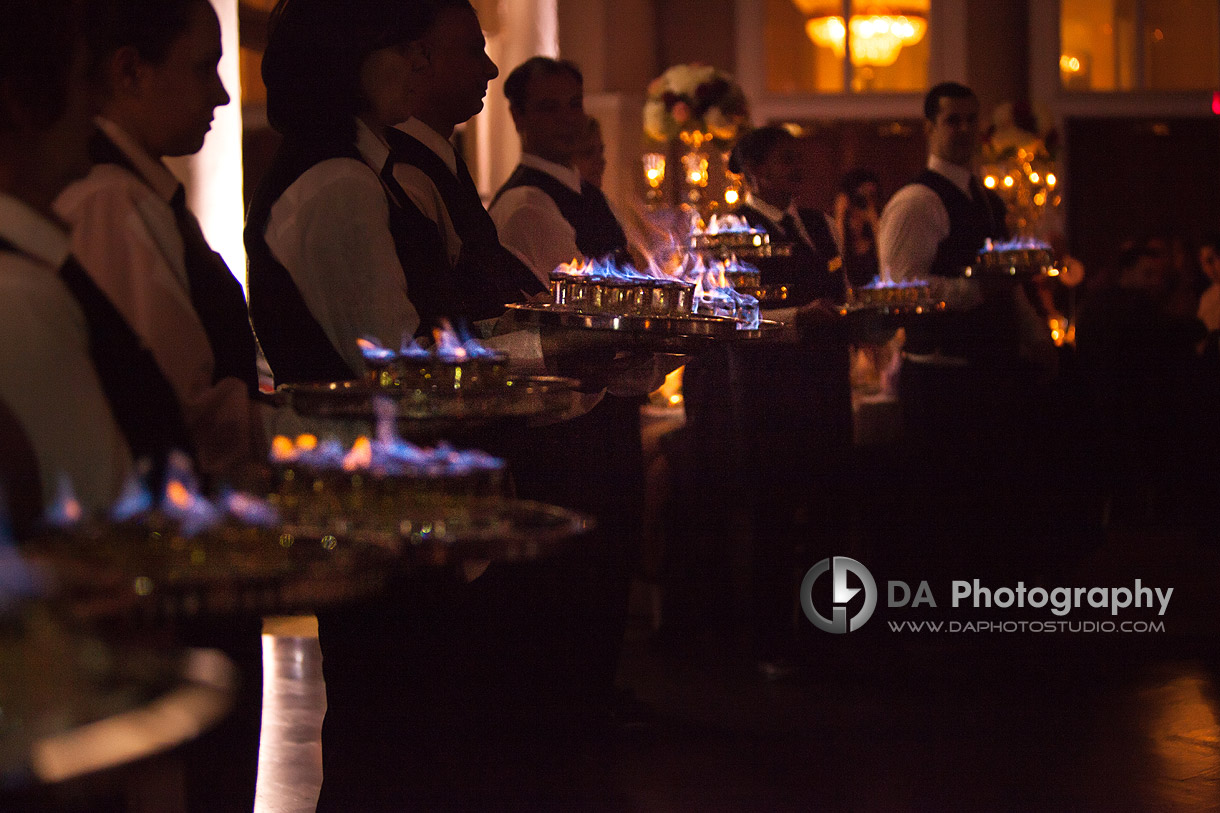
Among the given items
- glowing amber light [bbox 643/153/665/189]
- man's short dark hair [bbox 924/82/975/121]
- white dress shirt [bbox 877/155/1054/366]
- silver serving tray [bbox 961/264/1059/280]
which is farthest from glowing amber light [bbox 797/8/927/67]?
silver serving tray [bbox 961/264/1059/280]

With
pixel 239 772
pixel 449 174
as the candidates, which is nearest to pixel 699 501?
pixel 449 174

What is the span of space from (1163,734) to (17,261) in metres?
2.73

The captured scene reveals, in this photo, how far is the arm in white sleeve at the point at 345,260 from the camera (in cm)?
165

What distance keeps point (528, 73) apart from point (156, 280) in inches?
75.0

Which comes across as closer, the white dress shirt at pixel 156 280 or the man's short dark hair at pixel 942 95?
the white dress shirt at pixel 156 280

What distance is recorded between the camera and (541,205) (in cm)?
283

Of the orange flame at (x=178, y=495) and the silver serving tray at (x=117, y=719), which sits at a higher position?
the orange flame at (x=178, y=495)

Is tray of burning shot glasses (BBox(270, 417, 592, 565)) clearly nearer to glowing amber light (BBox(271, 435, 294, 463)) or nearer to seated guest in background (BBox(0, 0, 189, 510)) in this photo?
glowing amber light (BBox(271, 435, 294, 463))

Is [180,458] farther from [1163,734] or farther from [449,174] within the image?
[1163,734]

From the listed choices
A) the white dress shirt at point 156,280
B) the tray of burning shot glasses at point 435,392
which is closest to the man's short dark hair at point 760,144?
the tray of burning shot glasses at point 435,392

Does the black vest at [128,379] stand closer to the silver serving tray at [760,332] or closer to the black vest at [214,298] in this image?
the black vest at [214,298]

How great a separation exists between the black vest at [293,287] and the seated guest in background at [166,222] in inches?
11.4

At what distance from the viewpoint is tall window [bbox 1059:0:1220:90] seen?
376 inches

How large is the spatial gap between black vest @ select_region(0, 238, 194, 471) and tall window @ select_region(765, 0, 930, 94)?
354 inches
